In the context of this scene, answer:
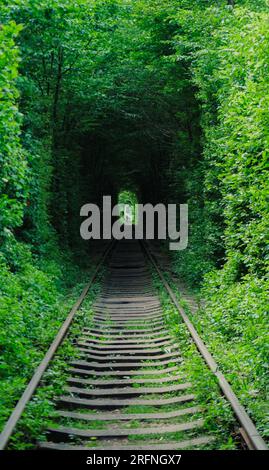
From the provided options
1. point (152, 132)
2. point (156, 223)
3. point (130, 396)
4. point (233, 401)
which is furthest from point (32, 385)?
point (156, 223)

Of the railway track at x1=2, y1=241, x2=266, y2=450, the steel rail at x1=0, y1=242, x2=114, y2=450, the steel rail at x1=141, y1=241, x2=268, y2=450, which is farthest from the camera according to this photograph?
the railway track at x1=2, y1=241, x2=266, y2=450

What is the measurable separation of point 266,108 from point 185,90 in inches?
570

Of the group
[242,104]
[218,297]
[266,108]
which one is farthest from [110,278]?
[266,108]

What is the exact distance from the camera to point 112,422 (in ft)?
19.4

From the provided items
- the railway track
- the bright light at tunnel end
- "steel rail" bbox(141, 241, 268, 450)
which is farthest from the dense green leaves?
the bright light at tunnel end

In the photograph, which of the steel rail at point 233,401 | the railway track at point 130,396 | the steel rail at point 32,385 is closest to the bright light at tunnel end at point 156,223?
the railway track at point 130,396

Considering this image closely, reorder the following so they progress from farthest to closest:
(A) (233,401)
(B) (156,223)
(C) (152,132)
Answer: (B) (156,223)
(C) (152,132)
(A) (233,401)

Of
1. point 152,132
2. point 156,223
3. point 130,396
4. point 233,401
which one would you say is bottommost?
point 233,401

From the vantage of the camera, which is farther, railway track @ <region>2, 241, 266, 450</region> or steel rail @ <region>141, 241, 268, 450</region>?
railway track @ <region>2, 241, 266, 450</region>

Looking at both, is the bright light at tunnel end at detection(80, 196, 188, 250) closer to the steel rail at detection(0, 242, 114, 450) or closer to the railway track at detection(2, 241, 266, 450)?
the railway track at detection(2, 241, 266, 450)

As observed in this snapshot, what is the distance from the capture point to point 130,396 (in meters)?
6.78

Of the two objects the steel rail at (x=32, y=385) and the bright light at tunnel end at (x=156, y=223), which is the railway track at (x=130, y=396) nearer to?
the steel rail at (x=32, y=385)

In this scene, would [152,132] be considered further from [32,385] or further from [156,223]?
[32,385]

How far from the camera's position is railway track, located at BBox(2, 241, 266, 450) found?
5.31 metres
